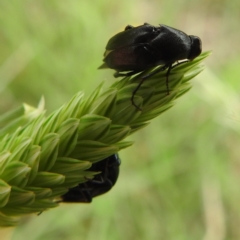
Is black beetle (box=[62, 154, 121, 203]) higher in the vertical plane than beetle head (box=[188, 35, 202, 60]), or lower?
lower

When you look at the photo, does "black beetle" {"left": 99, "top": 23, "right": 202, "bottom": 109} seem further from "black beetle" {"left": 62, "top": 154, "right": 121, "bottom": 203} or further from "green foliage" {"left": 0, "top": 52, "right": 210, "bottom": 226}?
"black beetle" {"left": 62, "top": 154, "right": 121, "bottom": 203}

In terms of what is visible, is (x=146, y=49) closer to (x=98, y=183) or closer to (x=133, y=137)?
(x=98, y=183)

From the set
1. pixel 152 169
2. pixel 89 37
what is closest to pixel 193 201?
pixel 152 169

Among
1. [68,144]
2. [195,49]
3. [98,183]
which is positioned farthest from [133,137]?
[68,144]

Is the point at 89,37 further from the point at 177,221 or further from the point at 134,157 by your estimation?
the point at 177,221

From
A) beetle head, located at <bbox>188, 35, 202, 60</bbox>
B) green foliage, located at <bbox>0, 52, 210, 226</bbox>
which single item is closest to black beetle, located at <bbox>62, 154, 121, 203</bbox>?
green foliage, located at <bbox>0, 52, 210, 226</bbox>

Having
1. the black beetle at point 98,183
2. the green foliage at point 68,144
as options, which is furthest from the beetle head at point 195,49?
the black beetle at point 98,183

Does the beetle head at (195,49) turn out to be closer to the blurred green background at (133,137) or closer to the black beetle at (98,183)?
the black beetle at (98,183)
